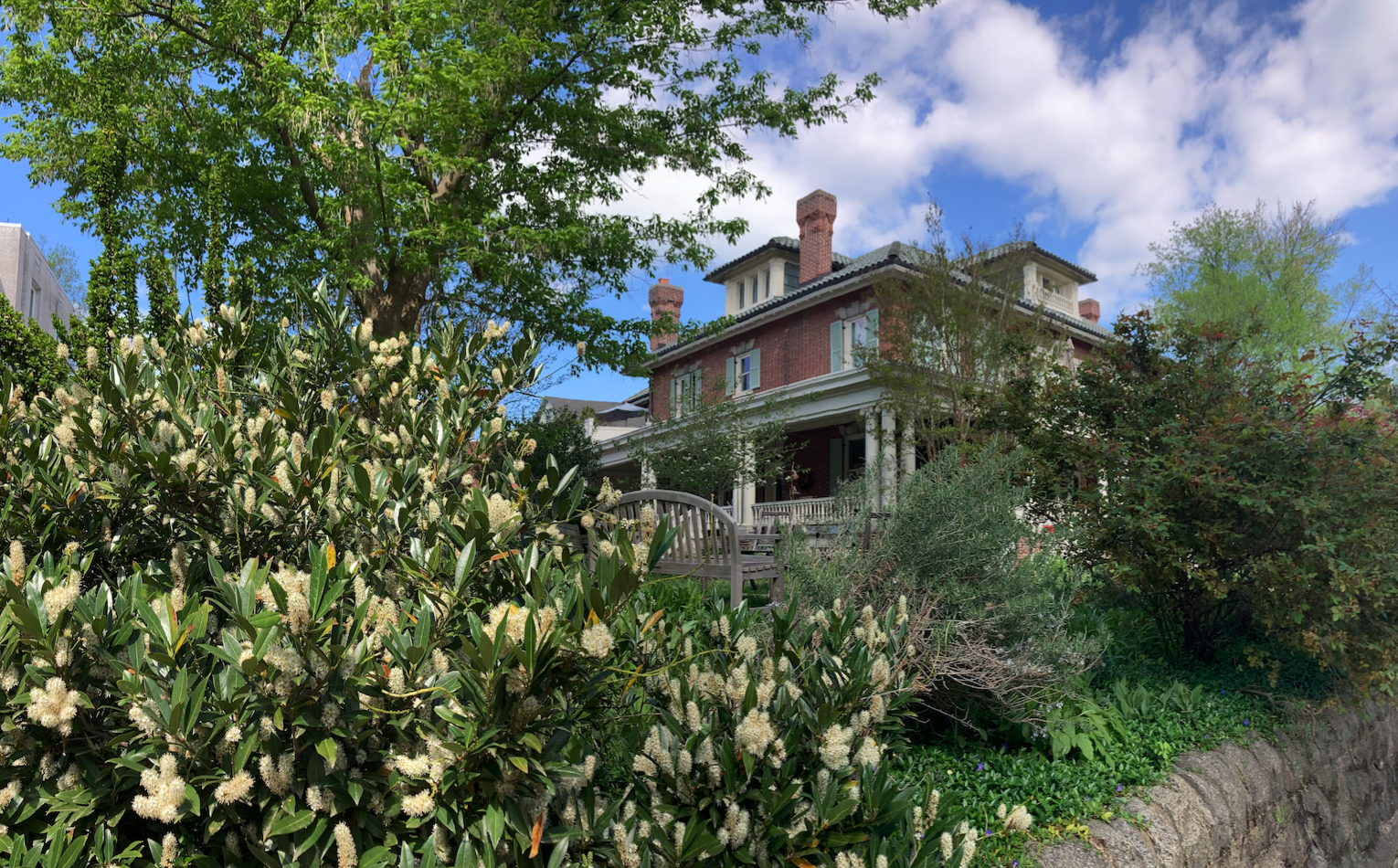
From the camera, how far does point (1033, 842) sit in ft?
13.1

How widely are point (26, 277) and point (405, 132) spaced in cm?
3829

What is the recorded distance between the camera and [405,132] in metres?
11.1

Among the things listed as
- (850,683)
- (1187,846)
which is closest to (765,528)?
(1187,846)

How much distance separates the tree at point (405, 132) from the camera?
10641mm

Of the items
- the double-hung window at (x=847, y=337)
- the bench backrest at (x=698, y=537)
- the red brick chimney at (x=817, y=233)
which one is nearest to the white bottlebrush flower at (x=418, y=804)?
the bench backrest at (x=698, y=537)

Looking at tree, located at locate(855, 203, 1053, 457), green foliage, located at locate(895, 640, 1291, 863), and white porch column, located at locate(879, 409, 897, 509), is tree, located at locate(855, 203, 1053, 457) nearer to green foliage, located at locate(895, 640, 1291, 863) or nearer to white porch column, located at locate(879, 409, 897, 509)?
white porch column, located at locate(879, 409, 897, 509)

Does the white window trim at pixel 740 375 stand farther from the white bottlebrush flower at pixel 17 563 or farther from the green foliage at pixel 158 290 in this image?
the white bottlebrush flower at pixel 17 563

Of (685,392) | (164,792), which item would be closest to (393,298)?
(164,792)

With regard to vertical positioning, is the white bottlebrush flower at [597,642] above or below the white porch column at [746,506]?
below

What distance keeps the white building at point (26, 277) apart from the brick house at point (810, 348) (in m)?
25.2

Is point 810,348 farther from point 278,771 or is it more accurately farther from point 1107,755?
point 278,771

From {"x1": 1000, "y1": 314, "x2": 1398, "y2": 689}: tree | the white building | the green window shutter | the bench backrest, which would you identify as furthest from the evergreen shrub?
the white building

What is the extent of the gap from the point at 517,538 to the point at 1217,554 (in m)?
6.26

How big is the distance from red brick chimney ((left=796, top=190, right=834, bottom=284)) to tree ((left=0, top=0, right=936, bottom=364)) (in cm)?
1106
